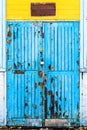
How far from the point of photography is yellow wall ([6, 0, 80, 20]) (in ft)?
28.9

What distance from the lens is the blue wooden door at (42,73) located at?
347 inches

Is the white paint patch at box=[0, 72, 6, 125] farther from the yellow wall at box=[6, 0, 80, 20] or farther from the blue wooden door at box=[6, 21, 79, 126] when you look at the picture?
the yellow wall at box=[6, 0, 80, 20]

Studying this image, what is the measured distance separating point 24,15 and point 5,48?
804mm

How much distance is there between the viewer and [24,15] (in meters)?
8.81

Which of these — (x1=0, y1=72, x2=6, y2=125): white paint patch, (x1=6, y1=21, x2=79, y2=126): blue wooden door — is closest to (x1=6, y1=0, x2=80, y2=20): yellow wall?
(x1=6, y1=21, x2=79, y2=126): blue wooden door

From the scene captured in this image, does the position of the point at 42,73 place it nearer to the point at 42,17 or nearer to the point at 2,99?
the point at 2,99

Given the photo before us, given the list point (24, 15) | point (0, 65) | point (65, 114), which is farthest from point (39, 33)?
point (65, 114)

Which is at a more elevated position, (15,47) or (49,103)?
(15,47)

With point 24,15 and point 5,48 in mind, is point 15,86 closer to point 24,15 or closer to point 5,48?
point 5,48

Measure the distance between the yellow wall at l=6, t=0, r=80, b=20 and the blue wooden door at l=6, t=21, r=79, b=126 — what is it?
0.41ft

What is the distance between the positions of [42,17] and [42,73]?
1182mm

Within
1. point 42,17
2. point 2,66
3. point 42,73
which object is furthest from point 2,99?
point 42,17

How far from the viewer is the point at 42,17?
8805 mm

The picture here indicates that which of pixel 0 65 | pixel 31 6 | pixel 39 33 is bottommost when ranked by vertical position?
pixel 0 65
